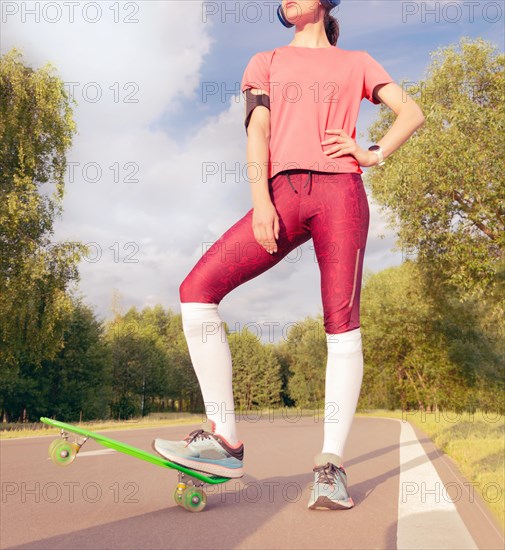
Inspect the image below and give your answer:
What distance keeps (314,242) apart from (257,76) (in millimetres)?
944

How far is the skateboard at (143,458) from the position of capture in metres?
3.00

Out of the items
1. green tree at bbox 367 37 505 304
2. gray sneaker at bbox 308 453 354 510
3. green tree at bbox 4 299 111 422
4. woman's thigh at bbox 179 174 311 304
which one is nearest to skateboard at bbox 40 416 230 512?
gray sneaker at bbox 308 453 354 510

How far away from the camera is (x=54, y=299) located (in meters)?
22.3

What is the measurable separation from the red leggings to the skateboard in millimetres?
795

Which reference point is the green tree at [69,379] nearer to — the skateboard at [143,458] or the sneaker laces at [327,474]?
the skateboard at [143,458]

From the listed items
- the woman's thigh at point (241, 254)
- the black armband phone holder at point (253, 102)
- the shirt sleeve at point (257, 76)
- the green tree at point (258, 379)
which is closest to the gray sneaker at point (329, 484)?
the woman's thigh at point (241, 254)

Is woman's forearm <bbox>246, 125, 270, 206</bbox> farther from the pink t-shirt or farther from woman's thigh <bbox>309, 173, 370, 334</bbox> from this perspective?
woman's thigh <bbox>309, 173, 370, 334</bbox>

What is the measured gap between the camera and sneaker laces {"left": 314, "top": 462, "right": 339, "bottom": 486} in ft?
9.96

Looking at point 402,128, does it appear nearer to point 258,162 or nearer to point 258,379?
point 258,162

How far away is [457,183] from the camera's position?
17.3 metres

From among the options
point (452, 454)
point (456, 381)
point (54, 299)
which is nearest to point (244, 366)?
point (456, 381)

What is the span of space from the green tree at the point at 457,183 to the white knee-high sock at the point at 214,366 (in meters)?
14.9

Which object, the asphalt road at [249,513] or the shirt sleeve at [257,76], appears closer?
the asphalt road at [249,513]

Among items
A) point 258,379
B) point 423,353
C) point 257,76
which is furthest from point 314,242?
point 258,379
